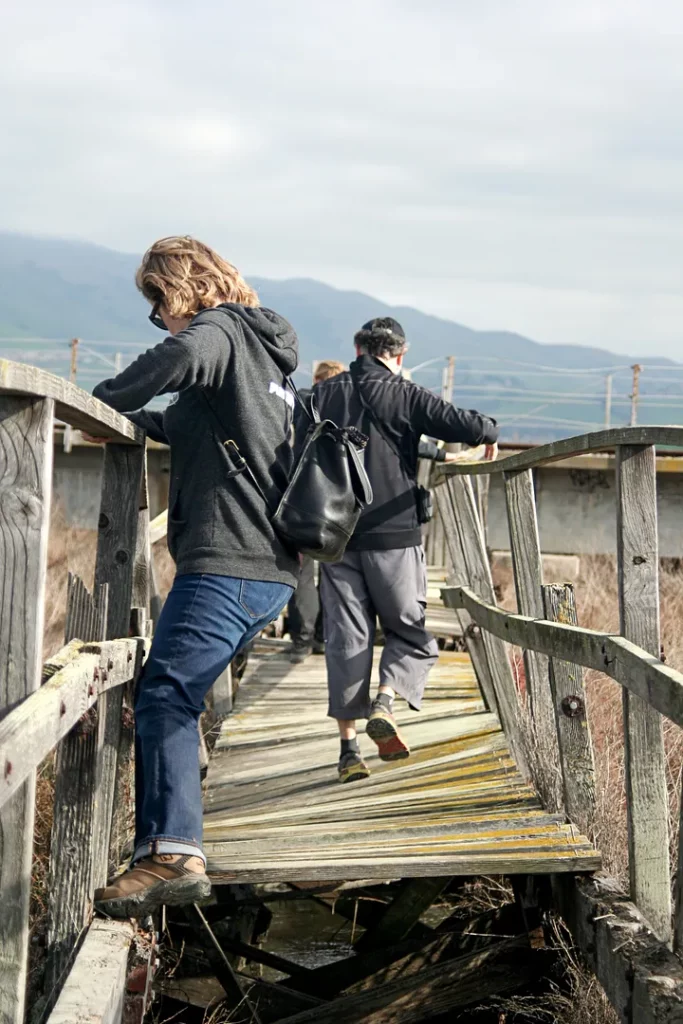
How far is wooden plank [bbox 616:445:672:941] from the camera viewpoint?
10.2 ft

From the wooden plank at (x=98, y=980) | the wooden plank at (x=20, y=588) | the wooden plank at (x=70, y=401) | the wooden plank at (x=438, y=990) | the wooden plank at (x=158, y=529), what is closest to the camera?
the wooden plank at (x=70, y=401)

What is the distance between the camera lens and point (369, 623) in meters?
4.95

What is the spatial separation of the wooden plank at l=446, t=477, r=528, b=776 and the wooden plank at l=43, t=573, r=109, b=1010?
6.35 ft

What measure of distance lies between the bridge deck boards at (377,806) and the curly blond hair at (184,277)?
1624 mm

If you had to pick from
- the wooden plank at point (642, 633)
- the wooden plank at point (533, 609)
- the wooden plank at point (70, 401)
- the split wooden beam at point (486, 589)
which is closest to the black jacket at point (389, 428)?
the split wooden beam at point (486, 589)

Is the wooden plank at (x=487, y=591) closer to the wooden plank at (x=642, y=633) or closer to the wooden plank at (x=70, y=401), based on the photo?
the wooden plank at (x=642, y=633)

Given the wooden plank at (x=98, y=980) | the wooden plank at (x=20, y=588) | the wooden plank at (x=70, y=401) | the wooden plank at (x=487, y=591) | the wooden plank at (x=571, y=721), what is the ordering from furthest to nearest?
the wooden plank at (x=487, y=591)
the wooden plank at (x=571, y=721)
the wooden plank at (x=98, y=980)
the wooden plank at (x=20, y=588)
the wooden plank at (x=70, y=401)

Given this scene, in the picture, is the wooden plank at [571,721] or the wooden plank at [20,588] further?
the wooden plank at [571,721]

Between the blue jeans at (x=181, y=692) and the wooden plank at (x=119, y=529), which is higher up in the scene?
the wooden plank at (x=119, y=529)

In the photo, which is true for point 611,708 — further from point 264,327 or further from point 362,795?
point 264,327

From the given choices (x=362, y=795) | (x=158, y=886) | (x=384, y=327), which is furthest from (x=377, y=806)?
(x=384, y=327)

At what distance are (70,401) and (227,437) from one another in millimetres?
601

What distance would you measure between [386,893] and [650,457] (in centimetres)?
360

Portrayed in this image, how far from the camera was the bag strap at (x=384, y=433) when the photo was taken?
16.0ft
